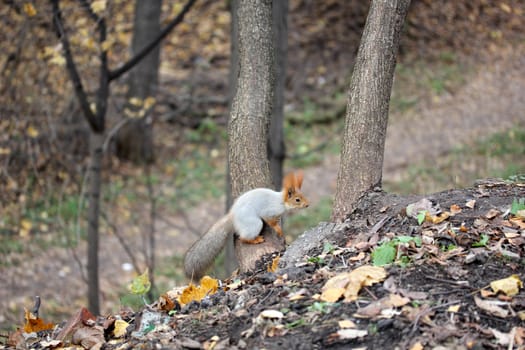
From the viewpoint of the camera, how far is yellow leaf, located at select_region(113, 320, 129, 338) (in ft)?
11.6

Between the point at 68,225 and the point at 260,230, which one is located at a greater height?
the point at 260,230

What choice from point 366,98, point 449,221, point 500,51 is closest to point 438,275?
point 449,221

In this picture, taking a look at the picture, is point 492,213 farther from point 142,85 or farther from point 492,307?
point 142,85

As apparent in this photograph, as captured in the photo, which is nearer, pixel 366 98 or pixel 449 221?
pixel 449 221

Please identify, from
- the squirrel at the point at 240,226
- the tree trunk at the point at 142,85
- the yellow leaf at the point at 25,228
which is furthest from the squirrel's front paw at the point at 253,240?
the tree trunk at the point at 142,85

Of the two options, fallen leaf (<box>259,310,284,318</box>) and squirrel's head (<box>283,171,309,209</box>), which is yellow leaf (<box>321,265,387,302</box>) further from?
squirrel's head (<box>283,171,309,209</box>)

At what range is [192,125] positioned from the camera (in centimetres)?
1256

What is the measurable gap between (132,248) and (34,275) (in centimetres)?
133

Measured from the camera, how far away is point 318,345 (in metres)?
2.81

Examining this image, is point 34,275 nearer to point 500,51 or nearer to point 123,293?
point 123,293

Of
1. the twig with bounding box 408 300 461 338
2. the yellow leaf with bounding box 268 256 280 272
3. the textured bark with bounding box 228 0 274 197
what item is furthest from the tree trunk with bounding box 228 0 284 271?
the twig with bounding box 408 300 461 338

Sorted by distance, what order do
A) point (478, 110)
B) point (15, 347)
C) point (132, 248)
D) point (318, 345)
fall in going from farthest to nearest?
point (478, 110) → point (132, 248) → point (15, 347) → point (318, 345)

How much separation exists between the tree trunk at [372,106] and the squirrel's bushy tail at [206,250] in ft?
2.39

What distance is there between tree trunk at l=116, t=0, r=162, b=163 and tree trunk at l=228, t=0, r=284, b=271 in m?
6.43
